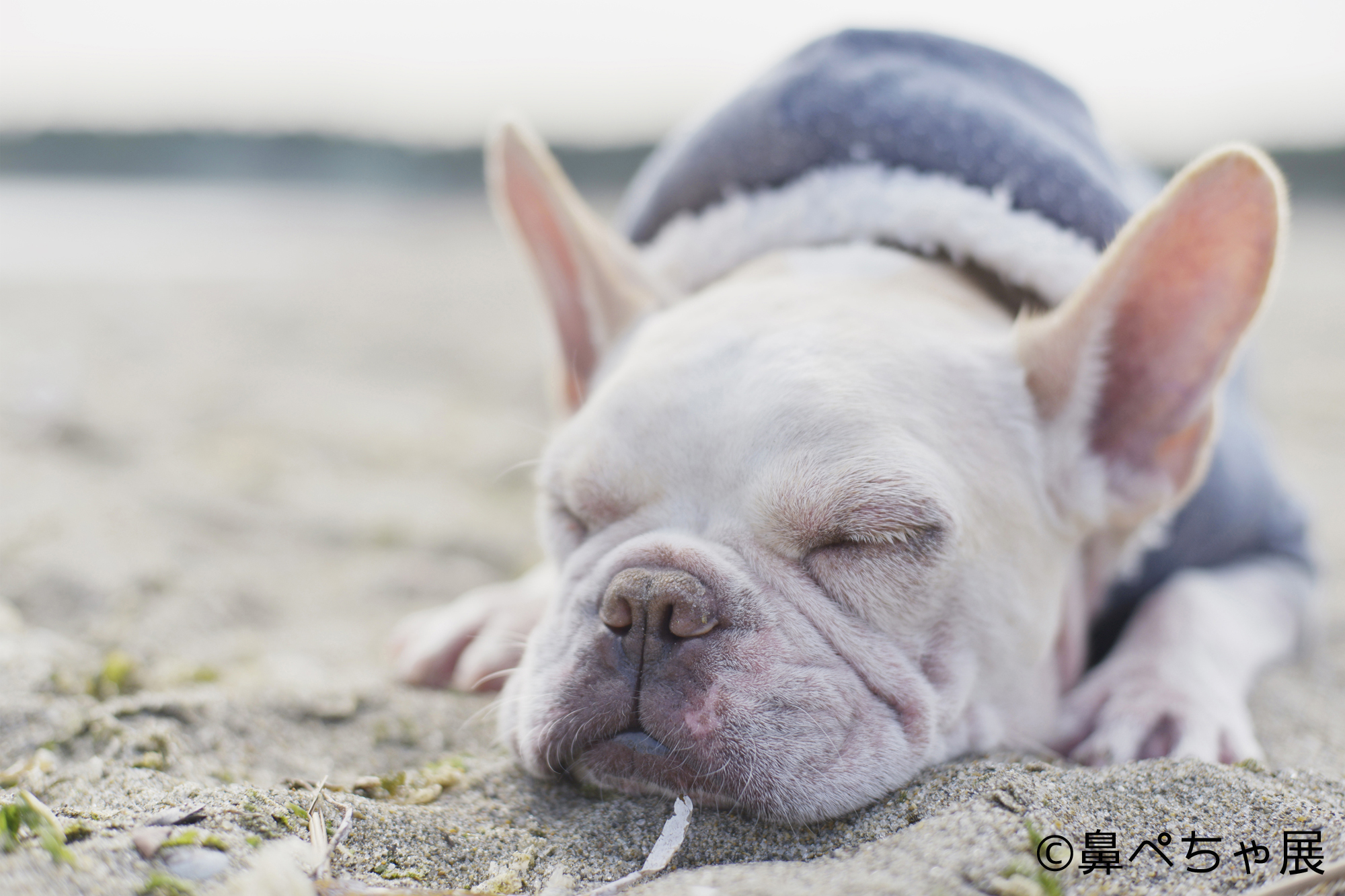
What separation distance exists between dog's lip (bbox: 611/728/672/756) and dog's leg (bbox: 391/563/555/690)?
0.77m

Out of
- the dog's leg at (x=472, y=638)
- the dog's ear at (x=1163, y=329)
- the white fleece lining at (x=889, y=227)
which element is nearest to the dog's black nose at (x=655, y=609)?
the dog's leg at (x=472, y=638)

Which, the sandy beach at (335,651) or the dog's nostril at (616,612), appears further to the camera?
the dog's nostril at (616,612)

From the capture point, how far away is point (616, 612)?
1.86 m

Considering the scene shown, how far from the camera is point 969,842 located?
4.92 ft

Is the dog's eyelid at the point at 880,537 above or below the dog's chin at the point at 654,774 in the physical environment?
above

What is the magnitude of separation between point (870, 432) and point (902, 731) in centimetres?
55

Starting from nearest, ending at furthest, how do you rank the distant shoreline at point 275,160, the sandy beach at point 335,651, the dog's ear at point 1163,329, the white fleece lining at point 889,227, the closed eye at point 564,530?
the sandy beach at point 335,651
the dog's ear at point 1163,329
the closed eye at point 564,530
the white fleece lining at point 889,227
the distant shoreline at point 275,160

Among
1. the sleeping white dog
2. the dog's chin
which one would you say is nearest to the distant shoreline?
the sleeping white dog

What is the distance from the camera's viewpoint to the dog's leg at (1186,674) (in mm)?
2191

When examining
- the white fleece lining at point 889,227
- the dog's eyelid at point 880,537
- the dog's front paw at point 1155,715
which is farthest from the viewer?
the white fleece lining at point 889,227

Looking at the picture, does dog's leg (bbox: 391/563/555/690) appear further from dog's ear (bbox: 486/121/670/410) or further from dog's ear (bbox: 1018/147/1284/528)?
dog's ear (bbox: 1018/147/1284/528)

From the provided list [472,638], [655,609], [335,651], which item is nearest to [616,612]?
[655,609]

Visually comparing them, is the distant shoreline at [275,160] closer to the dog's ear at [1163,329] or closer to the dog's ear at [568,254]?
the dog's ear at [568,254]

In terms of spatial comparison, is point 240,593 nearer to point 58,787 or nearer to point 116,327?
point 58,787
